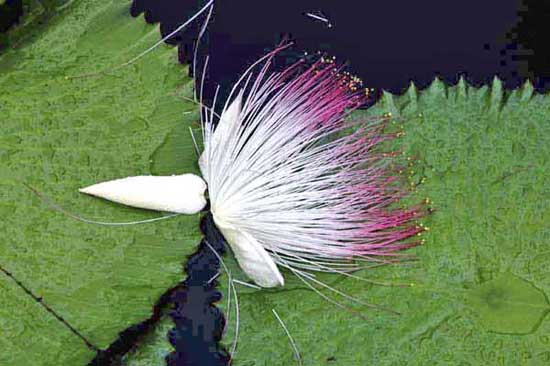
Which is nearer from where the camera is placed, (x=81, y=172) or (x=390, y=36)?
(x=81, y=172)

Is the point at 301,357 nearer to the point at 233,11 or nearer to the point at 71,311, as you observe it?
the point at 71,311

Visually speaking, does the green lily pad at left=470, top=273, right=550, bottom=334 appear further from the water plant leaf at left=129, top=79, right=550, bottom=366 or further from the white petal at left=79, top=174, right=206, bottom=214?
the white petal at left=79, top=174, right=206, bottom=214

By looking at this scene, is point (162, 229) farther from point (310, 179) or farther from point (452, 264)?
point (452, 264)

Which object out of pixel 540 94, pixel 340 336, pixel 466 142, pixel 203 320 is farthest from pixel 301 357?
pixel 540 94

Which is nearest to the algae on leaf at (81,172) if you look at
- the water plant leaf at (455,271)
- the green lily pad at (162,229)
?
the green lily pad at (162,229)

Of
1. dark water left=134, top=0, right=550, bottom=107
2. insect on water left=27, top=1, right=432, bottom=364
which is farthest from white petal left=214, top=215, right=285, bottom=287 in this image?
dark water left=134, top=0, right=550, bottom=107

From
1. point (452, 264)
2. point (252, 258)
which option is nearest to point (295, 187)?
point (252, 258)
